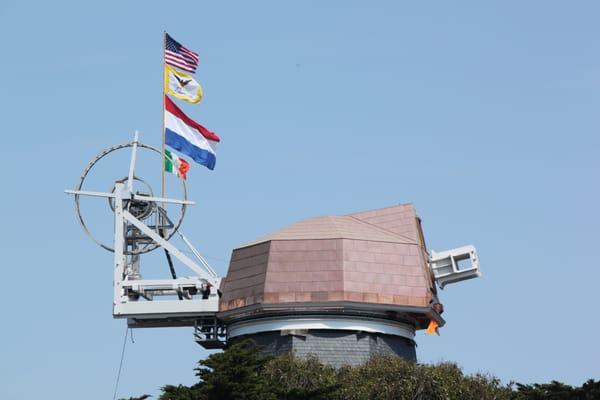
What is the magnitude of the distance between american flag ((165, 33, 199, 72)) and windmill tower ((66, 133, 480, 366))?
743 cm

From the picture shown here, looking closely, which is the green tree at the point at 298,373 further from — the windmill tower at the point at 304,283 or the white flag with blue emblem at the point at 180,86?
the white flag with blue emblem at the point at 180,86

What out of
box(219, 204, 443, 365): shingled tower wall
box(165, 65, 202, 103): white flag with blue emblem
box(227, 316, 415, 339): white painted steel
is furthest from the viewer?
box(165, 65, 202, 103): white flag with blue emblem

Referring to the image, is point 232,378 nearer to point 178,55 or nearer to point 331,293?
point 331,293

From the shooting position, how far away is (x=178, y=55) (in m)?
106

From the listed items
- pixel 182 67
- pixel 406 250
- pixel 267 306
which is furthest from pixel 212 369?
pixel 182 67

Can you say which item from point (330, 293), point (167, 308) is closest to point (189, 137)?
point (167, 308)

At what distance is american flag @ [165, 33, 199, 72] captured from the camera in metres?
106

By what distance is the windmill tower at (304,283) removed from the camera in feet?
319

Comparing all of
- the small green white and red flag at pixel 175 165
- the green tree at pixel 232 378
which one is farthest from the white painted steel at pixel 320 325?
the green tree at pixel 232 378

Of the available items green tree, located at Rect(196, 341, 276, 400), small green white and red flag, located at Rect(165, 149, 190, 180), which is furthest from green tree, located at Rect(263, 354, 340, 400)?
small green white and red flag, located at Rect(165, 149, 190, 180)

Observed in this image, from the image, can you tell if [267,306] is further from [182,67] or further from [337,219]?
[182,67]

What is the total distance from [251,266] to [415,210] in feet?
41.1

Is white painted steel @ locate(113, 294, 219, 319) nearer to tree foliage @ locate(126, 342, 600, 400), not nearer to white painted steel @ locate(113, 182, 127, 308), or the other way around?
white painted steel @ locate(113, 182, 127, 308)

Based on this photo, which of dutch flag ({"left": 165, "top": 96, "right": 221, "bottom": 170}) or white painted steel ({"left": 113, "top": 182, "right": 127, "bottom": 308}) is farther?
dutch flag ({"left": 165, "top": 96, "right": 221, "bottom": 170})
